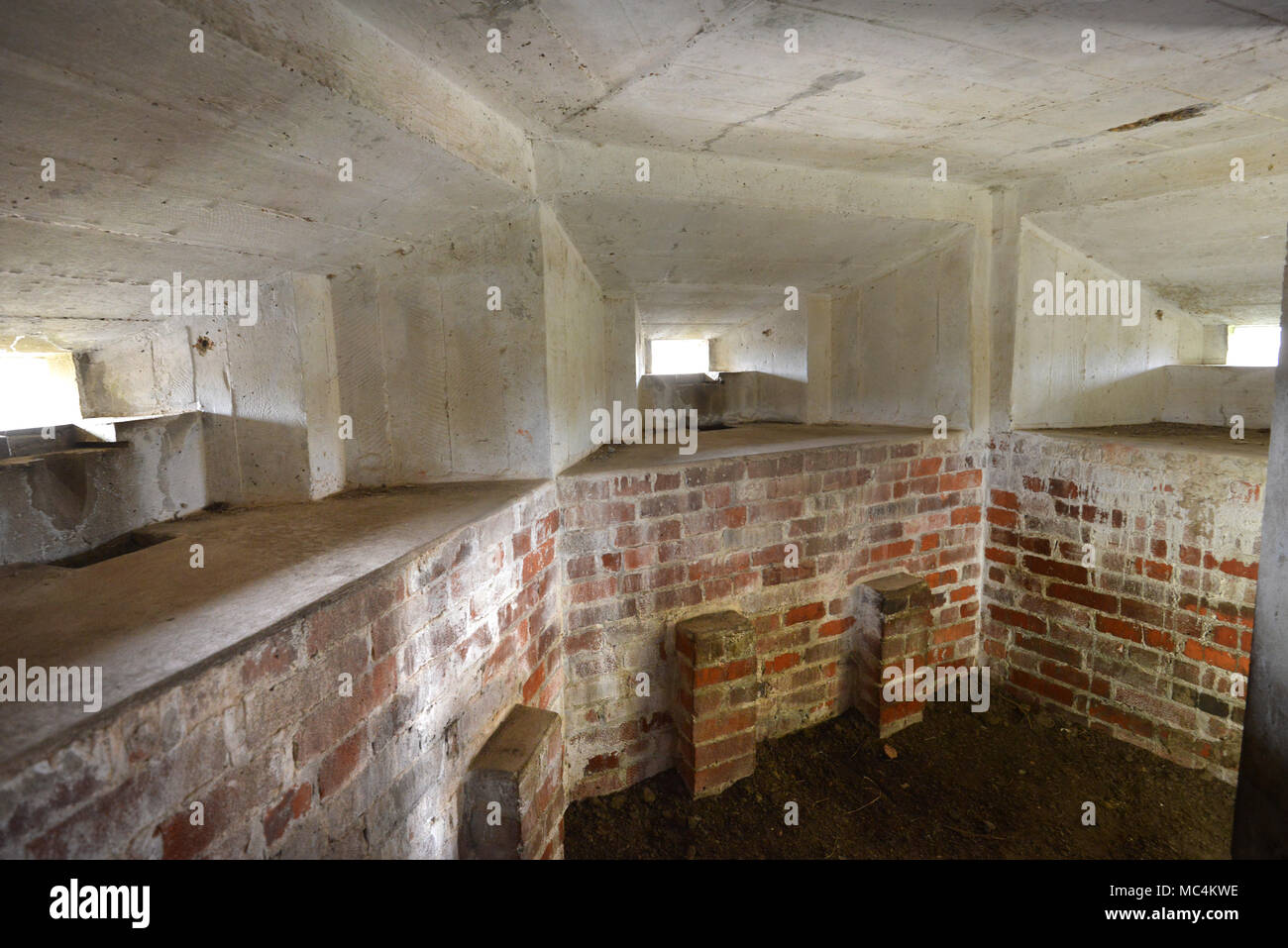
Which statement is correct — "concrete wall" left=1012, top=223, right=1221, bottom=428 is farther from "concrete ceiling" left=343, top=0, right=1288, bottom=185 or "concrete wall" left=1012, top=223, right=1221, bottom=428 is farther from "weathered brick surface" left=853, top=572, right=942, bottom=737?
"weathered brick surface" left=853, top=572, right=942, bottom=737

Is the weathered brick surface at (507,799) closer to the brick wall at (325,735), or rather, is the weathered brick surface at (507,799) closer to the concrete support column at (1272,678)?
the brick wall at (325,735)

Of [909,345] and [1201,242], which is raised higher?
[1201,242]

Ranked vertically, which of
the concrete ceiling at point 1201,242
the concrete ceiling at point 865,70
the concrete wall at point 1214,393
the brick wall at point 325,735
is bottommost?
the brick wall at point 325,735

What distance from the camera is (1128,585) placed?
3367mm

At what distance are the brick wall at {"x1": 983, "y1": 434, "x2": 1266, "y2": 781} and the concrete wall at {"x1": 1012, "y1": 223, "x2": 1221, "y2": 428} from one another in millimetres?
366

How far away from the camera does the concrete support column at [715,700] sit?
2832 millimetres

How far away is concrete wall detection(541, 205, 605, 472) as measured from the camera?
276 cm

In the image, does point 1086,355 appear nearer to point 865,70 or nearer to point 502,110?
point 865,70

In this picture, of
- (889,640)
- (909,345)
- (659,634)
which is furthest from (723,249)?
(889,640)

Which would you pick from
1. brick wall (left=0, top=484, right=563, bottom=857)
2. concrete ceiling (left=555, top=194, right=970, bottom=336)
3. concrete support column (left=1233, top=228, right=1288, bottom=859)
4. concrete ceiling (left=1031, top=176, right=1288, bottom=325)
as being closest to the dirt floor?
brick wall (left=0, top=484, right=563, bottom=857)

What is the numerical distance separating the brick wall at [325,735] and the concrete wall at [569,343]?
64 centimetres

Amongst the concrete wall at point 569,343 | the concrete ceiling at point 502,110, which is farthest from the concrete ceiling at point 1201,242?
the concrete wall at point 569,343

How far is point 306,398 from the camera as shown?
2.59 m

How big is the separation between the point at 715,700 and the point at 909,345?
2.53 metres
